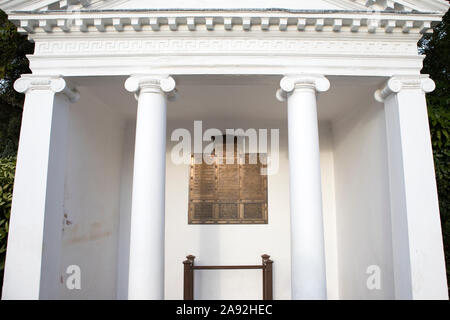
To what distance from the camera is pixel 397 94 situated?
4.49 m

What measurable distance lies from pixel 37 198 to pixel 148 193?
1647mm

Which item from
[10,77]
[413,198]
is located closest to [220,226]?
[413,198]

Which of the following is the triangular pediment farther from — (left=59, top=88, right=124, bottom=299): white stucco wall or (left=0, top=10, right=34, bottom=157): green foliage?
(left=0, top=10, right=34, bottom=157): green foliage

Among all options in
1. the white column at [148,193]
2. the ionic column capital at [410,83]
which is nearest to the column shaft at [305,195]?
the ionic column capital at [410,83]

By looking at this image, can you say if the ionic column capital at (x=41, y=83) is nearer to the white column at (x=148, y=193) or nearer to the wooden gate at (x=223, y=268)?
the white column at (x=148, y=193)

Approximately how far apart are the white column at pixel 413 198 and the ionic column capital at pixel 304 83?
1.05 metres

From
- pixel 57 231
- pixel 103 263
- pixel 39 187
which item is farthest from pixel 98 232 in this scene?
pixel 39 187

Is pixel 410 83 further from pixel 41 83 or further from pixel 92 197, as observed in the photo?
pixel 92 197

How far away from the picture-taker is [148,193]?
420cm

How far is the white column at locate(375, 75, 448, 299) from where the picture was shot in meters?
4.10

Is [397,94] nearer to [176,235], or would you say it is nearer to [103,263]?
[176,235]

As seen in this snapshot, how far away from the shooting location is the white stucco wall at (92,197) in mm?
5324

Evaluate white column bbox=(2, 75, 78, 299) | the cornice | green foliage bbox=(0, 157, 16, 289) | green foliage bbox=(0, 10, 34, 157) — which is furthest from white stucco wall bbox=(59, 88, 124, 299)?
green foliage bbox=(0, 10, 34, 157)
